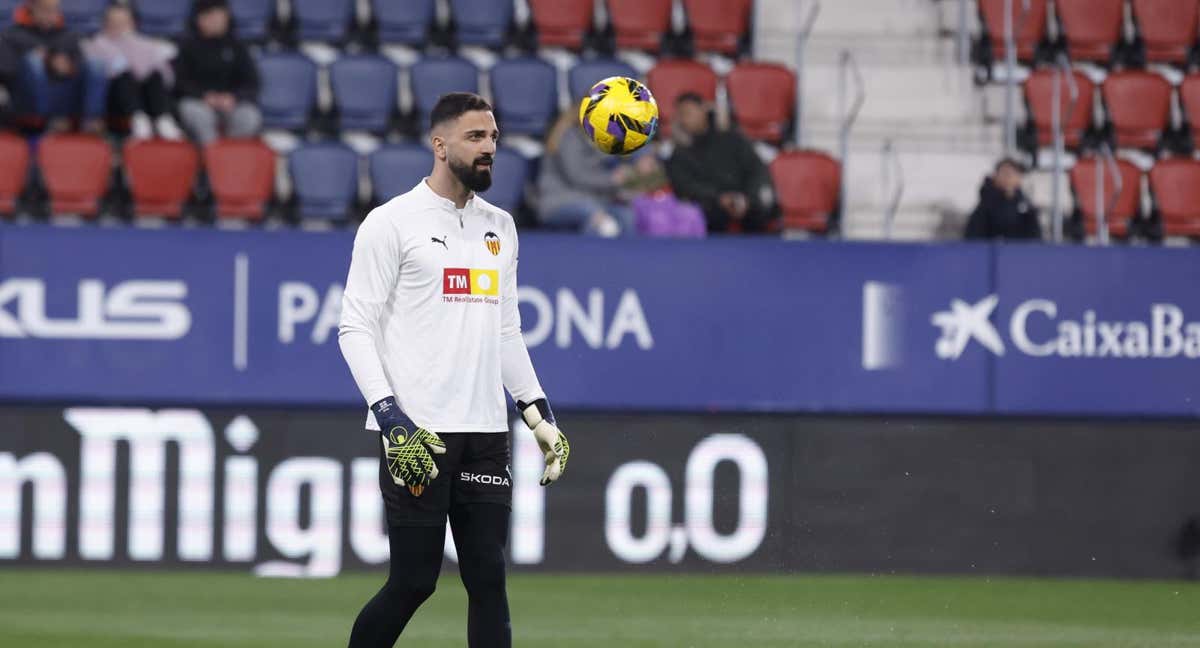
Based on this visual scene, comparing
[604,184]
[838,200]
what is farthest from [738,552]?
[838,200]

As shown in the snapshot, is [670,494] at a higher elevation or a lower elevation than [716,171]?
lower

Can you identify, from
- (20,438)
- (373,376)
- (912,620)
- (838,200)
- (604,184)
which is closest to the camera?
(373,376)

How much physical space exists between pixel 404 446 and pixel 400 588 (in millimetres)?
492

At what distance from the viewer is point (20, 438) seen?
12062 mm

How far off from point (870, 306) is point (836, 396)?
0.59m

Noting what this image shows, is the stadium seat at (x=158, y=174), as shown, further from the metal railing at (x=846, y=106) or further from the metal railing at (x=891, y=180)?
the metal railing at (x=891, y=180)

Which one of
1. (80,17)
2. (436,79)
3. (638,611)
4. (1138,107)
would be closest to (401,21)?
(436,79)

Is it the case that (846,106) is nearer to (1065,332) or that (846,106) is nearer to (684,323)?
(1065,332)

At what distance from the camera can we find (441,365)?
672 cm

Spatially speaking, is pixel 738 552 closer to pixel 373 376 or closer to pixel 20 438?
pixel 20 438

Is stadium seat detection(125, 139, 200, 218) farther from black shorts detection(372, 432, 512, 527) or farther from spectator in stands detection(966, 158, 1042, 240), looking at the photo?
black shorts detection(372, 432, 512, 527)

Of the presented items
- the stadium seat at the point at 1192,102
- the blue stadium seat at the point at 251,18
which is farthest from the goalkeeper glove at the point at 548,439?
the stadium seat at the point at 1192,102

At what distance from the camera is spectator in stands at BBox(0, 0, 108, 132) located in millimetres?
14750

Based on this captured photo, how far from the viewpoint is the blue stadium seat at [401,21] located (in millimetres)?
17125
